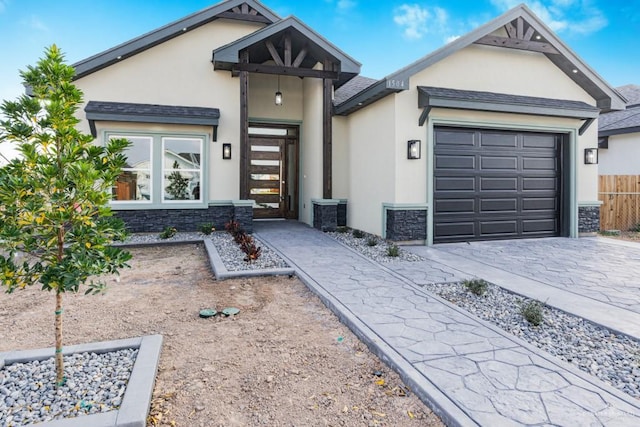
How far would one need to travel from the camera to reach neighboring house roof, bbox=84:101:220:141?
27.6 ft

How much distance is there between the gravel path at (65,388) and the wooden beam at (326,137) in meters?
6.73

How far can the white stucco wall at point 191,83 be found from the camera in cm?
895

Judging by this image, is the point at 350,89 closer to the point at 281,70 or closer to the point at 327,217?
the point at 281,70

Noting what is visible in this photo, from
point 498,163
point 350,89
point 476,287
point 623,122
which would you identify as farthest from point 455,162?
point 623,122

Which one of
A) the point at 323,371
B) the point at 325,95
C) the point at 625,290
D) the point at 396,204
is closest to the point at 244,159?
the point at 325,95

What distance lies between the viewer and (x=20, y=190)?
7.20 feet

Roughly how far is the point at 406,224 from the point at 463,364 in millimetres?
5105

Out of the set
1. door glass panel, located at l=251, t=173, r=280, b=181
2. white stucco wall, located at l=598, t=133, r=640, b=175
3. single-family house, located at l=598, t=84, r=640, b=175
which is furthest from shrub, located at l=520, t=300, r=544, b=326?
white stucco wall, located at l=598, t=133, r=640, b=175

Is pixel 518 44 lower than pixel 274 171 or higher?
higher

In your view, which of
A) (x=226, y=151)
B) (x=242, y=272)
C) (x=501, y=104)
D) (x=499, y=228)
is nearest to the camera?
(x=242, y=272)

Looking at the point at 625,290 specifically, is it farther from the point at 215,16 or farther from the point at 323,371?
the point at 215,16

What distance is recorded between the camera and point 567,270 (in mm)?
5844

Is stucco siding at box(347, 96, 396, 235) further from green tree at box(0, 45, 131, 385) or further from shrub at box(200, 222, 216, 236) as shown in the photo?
green tree at box(0, 45, 131, 385)

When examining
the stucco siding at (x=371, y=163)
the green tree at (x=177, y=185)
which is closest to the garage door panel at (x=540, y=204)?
the stucco siding at (x=371, y=163)
